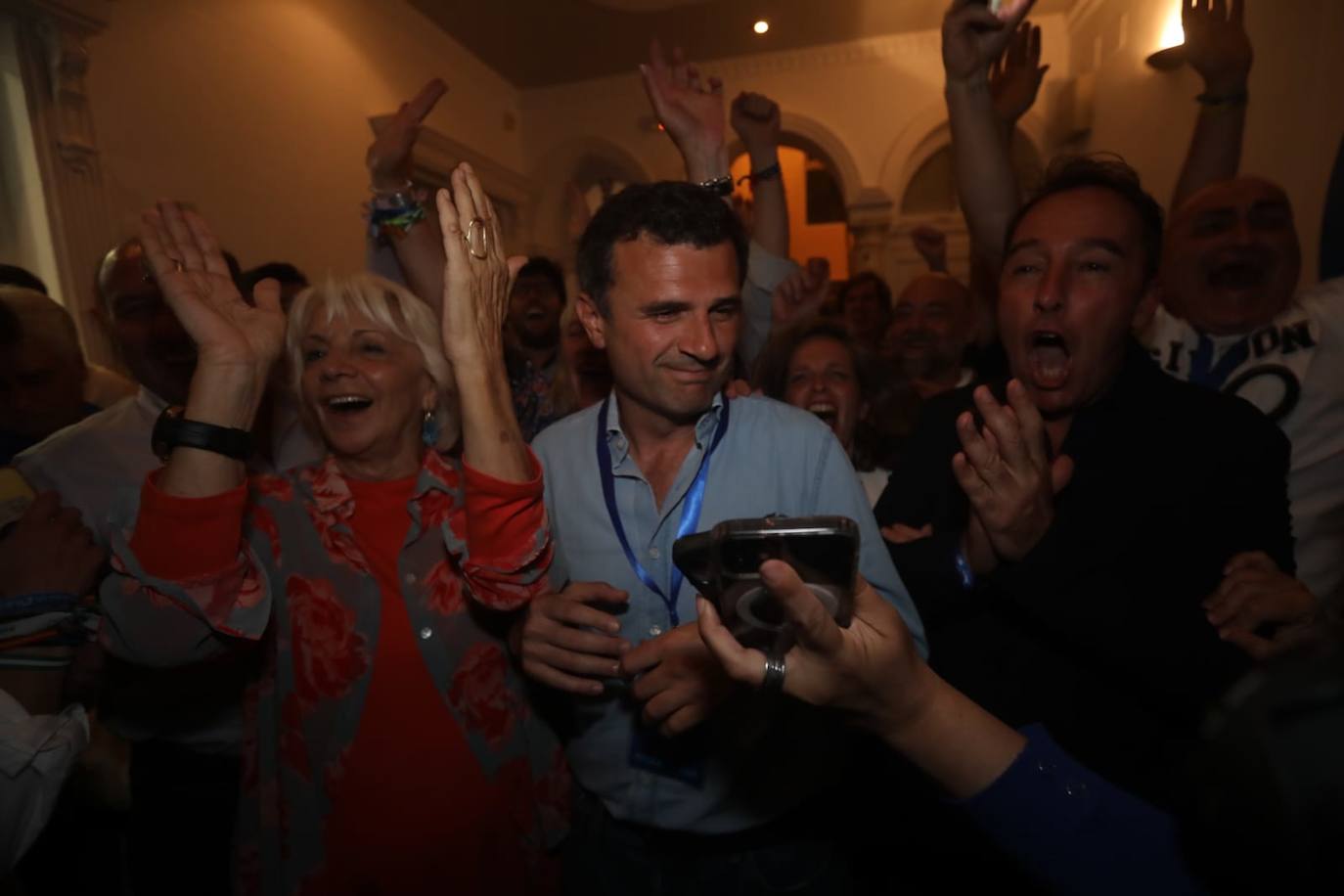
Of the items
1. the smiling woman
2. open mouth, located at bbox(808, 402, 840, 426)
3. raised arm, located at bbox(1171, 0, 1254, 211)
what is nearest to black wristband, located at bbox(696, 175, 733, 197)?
open mouth, located at bbox(808, 402, 840, 426)

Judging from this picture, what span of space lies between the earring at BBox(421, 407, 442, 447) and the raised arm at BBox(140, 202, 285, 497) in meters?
0.52

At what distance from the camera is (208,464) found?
1.26 meters

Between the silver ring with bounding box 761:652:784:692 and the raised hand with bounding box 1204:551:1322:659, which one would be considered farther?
the raised hand with bounding box 1204:551:1322:659

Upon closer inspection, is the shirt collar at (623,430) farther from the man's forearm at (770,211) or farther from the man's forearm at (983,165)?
the man's forearm at (770,211)

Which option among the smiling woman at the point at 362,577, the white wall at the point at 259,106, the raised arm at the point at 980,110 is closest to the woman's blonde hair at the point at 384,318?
the smiling woman at the point at 362,577

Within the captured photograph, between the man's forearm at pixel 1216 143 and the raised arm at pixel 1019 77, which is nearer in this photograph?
the man's forearm at pixel 1216 143

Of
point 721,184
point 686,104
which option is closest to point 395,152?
point 686,104

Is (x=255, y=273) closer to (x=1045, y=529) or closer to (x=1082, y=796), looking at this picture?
(x=1045, y=529)

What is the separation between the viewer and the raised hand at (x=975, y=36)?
2.17 metres

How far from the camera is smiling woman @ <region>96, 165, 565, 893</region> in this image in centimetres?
127

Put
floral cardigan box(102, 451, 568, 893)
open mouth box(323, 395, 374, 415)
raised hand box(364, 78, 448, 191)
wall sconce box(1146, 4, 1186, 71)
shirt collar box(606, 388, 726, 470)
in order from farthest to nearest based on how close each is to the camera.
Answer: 1. wall sconce box(1146, 4, 1186, 71)
2. raised hand box(364, 78, 448, 191)
3. open mouth box(323, 395, 374, 415)
4. shirt collar box(606, 388, 726, 470)
5. floral cardigan box(102, 451, 568, 893)

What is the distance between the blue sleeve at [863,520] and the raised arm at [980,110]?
125 cm

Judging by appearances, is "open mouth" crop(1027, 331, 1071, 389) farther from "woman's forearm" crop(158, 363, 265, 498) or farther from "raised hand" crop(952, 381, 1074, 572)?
"woman's forearm" crop(158, 363, 265, 498)

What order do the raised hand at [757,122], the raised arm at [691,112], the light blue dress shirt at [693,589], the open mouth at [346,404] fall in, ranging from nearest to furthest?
1. the light blue dress shirt at [693,589]
2. the open mouth at [346,404]
3. the raised arm at [691,112]
4. the raised hand at [757,122]
